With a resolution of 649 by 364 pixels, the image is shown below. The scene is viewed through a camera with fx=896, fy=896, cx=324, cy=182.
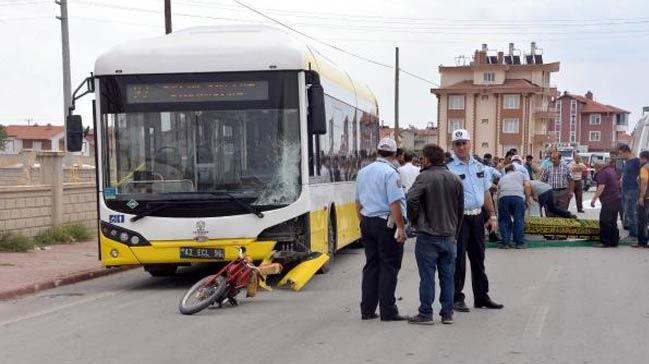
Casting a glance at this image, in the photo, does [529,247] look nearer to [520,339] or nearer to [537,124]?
[520,339]

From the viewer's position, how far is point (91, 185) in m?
20.6

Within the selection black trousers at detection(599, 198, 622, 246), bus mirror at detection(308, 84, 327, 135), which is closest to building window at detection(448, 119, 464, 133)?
black trousers at detection(599, 198, 622, 246)

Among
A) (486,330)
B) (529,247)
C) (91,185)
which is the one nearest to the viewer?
(486,330)

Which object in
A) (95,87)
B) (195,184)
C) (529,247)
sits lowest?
(529,247)

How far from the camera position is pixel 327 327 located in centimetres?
875

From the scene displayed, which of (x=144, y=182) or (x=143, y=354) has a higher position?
(x=144, y=182)

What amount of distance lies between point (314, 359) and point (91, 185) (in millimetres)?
14390

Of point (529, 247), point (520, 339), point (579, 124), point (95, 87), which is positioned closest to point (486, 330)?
point (520, 339)

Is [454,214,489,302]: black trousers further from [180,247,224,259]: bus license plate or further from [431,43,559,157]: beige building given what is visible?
[431,43,559,157]: beige building

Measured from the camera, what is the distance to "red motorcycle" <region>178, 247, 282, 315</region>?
32.1ft

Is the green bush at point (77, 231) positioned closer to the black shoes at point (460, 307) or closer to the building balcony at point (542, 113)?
the black shoes at point (460, 307)

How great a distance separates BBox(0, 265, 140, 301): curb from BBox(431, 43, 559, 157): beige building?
7679cm

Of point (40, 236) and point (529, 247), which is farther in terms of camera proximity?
point (40, 236)

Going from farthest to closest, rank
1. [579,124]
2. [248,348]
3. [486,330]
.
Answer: [579,124] → [486,330] → [248,348]
